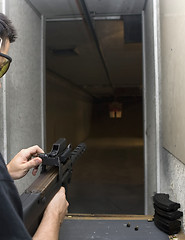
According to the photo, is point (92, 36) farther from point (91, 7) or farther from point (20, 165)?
point (20, 165)

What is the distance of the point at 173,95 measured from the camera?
1174mm

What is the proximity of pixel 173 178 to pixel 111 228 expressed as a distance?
16.4 inches

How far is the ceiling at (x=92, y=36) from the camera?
201 cm

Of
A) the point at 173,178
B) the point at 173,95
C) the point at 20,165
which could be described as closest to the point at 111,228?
the point at 173,178

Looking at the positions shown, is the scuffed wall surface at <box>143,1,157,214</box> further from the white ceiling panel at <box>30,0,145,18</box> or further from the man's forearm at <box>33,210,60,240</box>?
the man's forearm at <box>33,210,60,240</box>

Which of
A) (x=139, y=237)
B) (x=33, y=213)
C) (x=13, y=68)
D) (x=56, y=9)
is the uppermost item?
(x=56, y=9)

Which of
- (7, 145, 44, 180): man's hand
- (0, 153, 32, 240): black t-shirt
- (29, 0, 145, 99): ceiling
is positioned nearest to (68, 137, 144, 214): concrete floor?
(7, 145, 44, 180): man's hand

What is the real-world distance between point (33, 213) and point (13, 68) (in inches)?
41.0

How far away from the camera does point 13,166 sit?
1.01 meters

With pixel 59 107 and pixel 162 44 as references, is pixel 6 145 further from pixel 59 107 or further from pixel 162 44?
pixel 59 107

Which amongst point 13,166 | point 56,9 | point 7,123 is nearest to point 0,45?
point 13,166

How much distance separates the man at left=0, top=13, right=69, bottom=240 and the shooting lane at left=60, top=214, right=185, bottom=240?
422mm

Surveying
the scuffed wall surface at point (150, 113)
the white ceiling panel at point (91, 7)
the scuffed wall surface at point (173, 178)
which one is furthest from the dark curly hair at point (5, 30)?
the white ceiling panel at point (91, 7)

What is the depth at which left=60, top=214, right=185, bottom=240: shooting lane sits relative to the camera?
1145 mm
